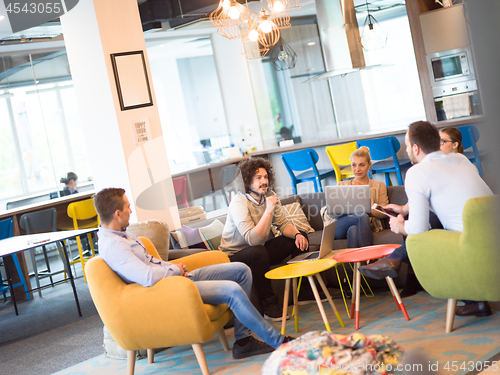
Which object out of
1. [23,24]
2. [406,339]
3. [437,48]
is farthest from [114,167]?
[437,48]

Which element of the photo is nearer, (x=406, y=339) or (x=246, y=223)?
(x=406, y=339)

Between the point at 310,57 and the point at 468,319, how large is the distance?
7.00m

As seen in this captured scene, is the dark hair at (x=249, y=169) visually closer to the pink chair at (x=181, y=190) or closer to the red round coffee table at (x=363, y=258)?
the red round coffee table at (x=363, y=258)

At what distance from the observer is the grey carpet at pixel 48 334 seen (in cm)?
373

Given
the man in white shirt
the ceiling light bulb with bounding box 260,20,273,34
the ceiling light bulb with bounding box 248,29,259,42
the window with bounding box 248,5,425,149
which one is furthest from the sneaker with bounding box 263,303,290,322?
the window with bounding box 248,5,425,149

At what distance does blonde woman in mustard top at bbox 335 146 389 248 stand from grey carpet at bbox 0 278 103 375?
82.0 inches

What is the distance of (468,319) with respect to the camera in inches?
116

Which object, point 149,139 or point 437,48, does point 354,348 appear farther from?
point 437,48

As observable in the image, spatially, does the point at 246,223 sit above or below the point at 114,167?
below

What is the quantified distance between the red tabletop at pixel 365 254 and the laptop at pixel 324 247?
189 millimetres

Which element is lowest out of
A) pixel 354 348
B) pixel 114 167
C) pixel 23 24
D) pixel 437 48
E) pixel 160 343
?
pixel 160 343

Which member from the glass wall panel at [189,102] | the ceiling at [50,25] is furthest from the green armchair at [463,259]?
the glass wall panel at [189,102]

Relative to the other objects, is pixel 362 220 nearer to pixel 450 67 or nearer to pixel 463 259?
pixel 463 259

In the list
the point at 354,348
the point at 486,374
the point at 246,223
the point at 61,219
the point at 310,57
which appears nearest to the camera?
the point at 354,348
